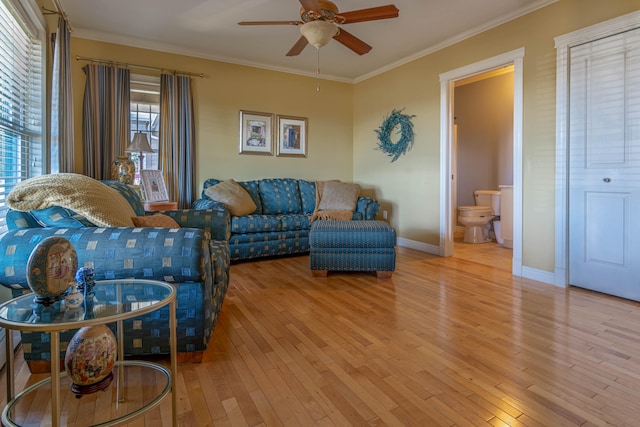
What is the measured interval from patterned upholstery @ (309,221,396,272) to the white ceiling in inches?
79.9

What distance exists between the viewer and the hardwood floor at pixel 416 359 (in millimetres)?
1399

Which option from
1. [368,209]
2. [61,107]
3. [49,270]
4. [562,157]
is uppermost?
[61,107]

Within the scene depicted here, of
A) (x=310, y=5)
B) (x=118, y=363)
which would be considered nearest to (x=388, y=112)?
(x=310, y=5)

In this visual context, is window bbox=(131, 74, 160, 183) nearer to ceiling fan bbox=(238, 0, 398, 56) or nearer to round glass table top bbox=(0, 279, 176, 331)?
ceiling fan bbox=(238, 0, 398, 56)

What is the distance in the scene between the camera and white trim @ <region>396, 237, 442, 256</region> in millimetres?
4459

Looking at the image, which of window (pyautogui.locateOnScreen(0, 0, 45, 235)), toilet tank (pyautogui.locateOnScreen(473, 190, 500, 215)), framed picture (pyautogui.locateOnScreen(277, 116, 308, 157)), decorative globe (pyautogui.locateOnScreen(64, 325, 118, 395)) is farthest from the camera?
toilet tank (pyautogui.locateOnScreen(473, 190, 500, 215))

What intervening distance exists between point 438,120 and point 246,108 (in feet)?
8.24

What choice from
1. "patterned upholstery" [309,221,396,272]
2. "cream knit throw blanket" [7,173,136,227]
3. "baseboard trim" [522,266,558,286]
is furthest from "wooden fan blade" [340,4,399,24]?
"baseboard trim" [522,266,558,286]

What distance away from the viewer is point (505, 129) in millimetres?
5711

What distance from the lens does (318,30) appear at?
276cm

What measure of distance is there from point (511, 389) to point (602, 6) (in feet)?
9.95

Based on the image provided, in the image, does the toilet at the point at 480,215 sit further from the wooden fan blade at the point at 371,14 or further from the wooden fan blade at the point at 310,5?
the wooden fan blade at the point at 310,5

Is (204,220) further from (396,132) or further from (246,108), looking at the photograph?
(396,132)

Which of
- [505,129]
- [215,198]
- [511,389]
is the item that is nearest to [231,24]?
[215,198]
